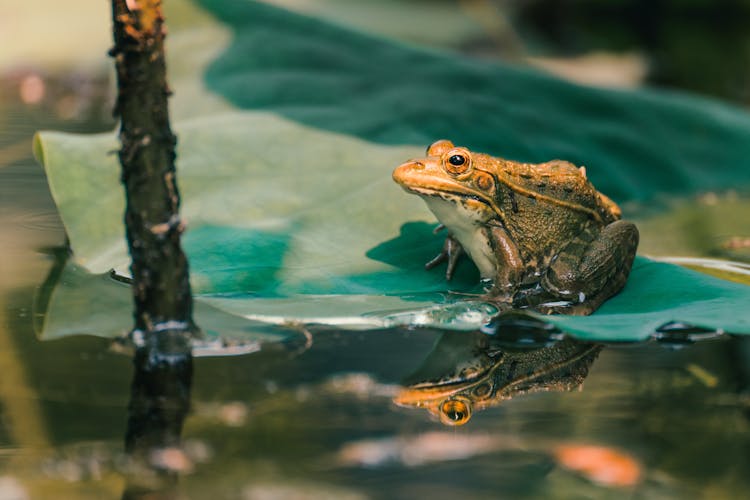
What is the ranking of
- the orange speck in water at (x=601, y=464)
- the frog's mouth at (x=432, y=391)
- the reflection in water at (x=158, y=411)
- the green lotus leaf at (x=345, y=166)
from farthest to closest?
the green lotus leaf at (x=345, y=166) → the frog's mouth at (x=432, y=391) → the orange speck in water at (x=601, y=464) → the reflection in water at (x=158, y=411)

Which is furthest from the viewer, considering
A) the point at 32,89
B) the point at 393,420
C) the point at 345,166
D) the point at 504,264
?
the point at 32,89

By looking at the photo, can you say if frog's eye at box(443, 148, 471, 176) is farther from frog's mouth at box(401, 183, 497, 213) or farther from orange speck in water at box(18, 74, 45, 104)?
orange speck in water at box(18, 74, 45, 104)

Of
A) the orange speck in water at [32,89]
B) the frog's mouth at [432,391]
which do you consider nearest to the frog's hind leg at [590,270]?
the frog's mouth at [432,391]

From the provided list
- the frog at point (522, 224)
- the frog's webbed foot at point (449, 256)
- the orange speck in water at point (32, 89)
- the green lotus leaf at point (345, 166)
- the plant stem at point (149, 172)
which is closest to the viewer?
the plant stem at point (149, 172)

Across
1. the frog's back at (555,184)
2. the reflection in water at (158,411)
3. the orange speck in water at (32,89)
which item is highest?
the orange speck in water at (32,89)

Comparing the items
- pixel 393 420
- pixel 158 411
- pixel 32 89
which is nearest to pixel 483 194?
pixel 393 420

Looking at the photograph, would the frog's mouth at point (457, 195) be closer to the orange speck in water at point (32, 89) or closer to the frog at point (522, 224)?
the frog at point (522, 224)

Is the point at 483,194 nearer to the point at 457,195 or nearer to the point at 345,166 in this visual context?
the point at 457,195

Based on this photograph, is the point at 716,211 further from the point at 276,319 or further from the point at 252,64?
the point at 276,319
